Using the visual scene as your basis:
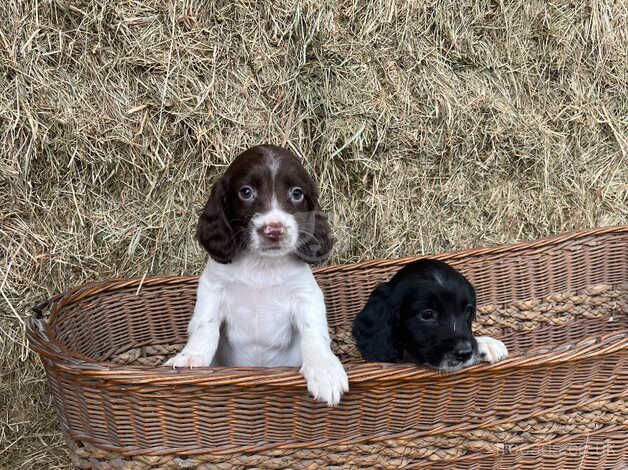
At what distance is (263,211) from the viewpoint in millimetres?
3156

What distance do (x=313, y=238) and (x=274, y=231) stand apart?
0.33 m

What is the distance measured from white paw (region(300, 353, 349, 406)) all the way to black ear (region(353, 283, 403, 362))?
2.10 ft

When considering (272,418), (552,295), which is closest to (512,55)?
(552,295)

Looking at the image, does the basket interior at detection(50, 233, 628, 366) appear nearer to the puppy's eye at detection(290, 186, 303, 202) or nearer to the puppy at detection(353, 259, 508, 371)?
the puppy at detection(353, 259, 508, 371)

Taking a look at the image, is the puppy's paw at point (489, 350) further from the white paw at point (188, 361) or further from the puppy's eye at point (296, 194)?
the white paw at point (188, 361)

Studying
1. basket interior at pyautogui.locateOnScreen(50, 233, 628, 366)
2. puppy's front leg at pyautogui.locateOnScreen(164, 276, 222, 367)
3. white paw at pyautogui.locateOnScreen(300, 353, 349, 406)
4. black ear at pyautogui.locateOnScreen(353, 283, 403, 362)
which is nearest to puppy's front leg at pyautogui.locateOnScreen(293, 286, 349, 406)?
white paw at pyautogui.locateOnScreen(300, 353, 349, 406)

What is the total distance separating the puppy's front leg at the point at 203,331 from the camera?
10.1 ft

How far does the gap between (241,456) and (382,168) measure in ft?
7.28

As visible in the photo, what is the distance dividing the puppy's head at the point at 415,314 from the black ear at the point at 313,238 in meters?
0.34

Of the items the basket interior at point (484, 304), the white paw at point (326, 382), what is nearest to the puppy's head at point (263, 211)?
the white paw at point (326, 382)

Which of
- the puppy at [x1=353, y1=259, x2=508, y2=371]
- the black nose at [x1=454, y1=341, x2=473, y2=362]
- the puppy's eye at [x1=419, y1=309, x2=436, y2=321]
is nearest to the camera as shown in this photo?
the black nose at [x1=454, y1=341, x2=473, y2=362]

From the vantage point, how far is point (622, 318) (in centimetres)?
490

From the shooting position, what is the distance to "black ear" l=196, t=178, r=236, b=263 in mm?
3250

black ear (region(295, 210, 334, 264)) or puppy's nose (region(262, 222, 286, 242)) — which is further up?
puppy's nose (region(262, 222, 286, 242))
